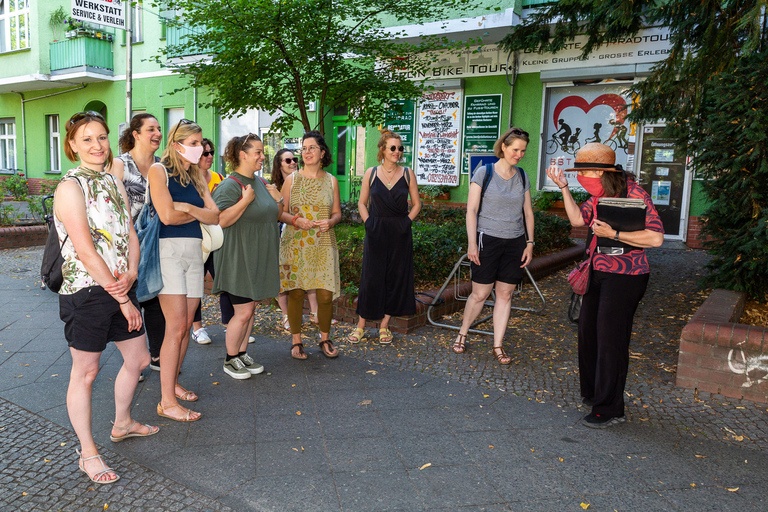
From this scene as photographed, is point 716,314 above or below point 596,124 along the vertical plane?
below

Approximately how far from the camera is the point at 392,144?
5504mm

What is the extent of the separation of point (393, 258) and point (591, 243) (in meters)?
2.12

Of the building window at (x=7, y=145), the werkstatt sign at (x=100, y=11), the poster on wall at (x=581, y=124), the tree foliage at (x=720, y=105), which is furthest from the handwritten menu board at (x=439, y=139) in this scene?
the building window at (x=7, y=145)

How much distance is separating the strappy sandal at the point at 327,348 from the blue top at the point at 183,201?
1.84 m

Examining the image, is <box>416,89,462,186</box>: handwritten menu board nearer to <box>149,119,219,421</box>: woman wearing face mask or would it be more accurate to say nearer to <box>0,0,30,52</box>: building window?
<box>149,119,219,421</box>: woman wearing face mask

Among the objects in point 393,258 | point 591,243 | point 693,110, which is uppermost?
point 693,110

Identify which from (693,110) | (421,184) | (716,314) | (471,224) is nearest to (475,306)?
(471,224)

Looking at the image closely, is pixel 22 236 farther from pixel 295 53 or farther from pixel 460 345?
pixel 460 345

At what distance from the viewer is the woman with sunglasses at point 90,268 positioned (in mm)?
3025

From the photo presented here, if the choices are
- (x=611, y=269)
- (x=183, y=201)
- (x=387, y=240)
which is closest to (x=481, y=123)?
(x=387, y=240)

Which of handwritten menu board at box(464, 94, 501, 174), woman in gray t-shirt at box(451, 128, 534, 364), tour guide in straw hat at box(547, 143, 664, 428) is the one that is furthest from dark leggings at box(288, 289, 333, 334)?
handwritten menu board at box(464, 94, 501, 174)

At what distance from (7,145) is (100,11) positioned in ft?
65.5

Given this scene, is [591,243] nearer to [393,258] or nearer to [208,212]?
[393,258]

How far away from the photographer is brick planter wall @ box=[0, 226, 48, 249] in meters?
11.3
